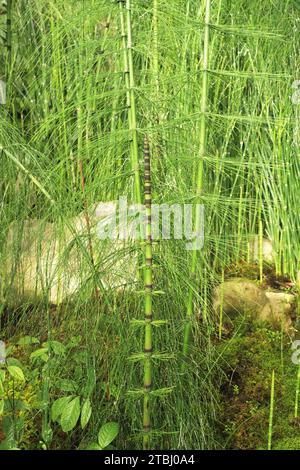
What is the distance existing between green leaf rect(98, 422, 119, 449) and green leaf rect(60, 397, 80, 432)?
0.22 ft

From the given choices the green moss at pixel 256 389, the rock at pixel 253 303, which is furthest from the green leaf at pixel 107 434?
the rock at pixel 253 303

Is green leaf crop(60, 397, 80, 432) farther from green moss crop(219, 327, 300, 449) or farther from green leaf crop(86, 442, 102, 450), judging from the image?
green moss crop(219, 327, 300, 449)

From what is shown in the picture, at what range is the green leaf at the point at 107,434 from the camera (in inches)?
58.4

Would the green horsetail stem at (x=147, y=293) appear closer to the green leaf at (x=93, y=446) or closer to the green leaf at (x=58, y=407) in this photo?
the green leaf at (x=93, y=446)

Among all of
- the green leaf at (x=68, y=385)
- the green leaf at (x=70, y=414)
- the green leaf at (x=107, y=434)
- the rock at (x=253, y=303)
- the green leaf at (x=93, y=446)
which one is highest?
the rock at (x=253, y=303)

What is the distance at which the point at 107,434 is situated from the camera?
4.93 ft

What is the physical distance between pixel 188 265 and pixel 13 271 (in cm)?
55

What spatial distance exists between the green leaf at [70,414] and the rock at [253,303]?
846mm

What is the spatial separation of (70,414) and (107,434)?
97 millimetres

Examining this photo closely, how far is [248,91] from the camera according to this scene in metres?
2.49

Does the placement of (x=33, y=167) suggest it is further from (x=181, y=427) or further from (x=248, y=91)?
(x=248, y=91)

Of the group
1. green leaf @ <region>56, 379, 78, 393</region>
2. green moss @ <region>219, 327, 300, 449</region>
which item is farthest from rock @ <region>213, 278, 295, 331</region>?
green leaf @ <region>56, 379, 78, 393</region>

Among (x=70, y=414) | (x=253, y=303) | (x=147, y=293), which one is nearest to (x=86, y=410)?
(x=70, y=414)
